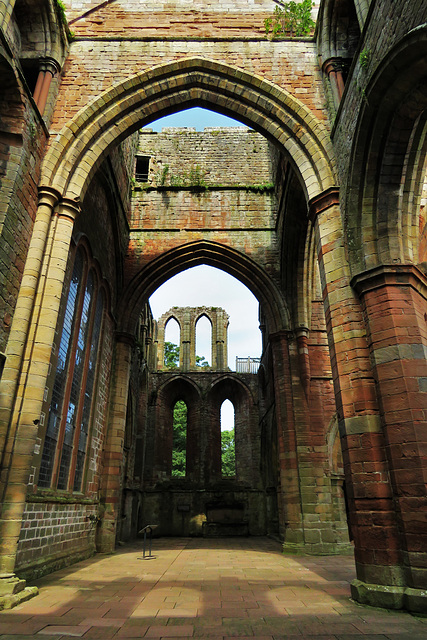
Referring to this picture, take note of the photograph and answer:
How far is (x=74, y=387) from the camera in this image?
8.45 meters

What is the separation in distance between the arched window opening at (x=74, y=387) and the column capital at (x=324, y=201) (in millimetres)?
4717

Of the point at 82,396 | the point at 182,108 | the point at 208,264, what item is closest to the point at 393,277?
the point at 182,108

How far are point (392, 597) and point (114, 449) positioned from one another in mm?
7564

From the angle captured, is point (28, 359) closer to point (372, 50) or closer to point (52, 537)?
point (52, 537)

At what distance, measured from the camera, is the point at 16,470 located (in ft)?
16.5

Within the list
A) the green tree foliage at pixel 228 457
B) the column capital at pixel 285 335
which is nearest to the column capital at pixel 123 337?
the column capital at pixel 285 335

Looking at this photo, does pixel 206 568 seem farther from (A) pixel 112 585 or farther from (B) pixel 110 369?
(B) pixel 110 369

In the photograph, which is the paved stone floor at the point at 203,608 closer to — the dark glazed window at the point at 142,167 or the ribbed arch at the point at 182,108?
the ribbed arch at the point at 182,108

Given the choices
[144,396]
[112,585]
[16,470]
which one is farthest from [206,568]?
[144,396]

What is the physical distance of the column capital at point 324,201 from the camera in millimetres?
6742

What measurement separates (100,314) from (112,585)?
6237mm

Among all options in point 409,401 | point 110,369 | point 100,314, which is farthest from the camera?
point 110,369

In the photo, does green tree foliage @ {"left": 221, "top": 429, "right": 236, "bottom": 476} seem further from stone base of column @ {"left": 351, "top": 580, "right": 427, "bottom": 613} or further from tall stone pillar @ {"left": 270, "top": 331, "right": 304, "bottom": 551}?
stone base of column @ {"left": 351, "top": 580, "right": 427, "bottom": 613}

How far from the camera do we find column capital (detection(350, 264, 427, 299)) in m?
5.57
